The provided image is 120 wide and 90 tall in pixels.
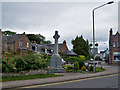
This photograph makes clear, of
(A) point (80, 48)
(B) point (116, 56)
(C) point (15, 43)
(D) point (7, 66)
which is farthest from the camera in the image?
(A) point (80, 48)

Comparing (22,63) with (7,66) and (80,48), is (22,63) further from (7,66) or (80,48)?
(80,48)

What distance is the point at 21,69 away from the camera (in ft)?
47.4

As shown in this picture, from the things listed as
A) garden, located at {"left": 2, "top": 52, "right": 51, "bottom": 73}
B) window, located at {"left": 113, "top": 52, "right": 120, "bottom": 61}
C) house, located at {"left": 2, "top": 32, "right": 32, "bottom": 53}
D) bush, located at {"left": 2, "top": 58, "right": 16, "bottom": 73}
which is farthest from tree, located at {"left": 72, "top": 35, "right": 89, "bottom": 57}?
bush, located at {"left": 2, "top": 58, "right": 16, "bottom": 73}

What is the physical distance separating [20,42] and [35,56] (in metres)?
33.0

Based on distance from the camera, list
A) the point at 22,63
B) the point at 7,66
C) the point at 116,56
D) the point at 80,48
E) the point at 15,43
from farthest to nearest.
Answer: the point at 80,48 < the point at 15,43 < the point at 116,56 < the point at 22,63 < the point at 7,66

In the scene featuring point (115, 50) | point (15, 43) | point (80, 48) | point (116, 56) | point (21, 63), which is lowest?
point (116, 56)

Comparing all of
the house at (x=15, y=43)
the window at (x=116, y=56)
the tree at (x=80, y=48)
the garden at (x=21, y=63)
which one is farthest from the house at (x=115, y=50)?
the garden at (x=21, y=63)

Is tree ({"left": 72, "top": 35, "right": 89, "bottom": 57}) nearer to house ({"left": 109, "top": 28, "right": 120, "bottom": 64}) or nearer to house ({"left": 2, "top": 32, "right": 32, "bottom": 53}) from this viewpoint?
house ({"left": 109, "top": 28, "right": 120, "bottom": 64})

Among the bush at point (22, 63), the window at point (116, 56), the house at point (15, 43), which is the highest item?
the house at point (15, 43)

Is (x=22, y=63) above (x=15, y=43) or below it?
below

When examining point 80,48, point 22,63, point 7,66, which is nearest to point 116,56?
point 80,48

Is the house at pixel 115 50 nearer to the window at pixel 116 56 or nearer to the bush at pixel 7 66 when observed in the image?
the window at pixel 116 56

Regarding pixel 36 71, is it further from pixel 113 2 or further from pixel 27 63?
pixel 113 2

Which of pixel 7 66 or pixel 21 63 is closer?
Answer: pixel 7 66
